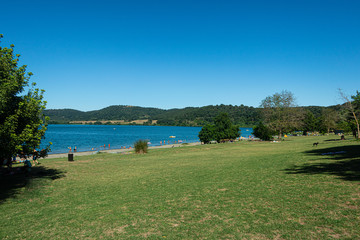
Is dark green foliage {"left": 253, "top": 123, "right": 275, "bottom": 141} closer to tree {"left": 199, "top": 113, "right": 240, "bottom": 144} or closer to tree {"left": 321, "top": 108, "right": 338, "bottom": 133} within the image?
tree {"left": 199, "top": 113, "right": 240, "bottom": 144}

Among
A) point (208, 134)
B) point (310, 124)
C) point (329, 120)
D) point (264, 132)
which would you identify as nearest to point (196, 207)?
point (264, 132)

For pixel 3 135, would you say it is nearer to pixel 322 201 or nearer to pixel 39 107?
pixel 39 107

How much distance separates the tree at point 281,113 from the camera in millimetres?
53750

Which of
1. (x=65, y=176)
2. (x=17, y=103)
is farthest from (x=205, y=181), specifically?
(x=17, y=103)

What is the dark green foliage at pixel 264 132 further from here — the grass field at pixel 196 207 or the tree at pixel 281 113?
the grass field at pixel 196 207

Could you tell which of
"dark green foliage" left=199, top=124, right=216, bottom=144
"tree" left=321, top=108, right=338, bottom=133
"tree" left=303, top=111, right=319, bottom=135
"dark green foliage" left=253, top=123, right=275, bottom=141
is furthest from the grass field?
"tree" left=303, top=111, right=319, bottom=135

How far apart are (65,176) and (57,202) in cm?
610

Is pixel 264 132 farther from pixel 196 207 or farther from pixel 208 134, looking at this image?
pixel 196 207

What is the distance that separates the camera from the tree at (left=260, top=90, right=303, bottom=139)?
176 ft

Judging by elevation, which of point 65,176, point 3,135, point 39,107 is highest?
point 39,107

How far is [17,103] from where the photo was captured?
39.9 ft

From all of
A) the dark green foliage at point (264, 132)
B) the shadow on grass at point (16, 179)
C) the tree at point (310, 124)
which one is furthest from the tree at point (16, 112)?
the tree at point (310, 124)

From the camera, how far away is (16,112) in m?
11.5

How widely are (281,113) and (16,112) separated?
53983 millimetres
